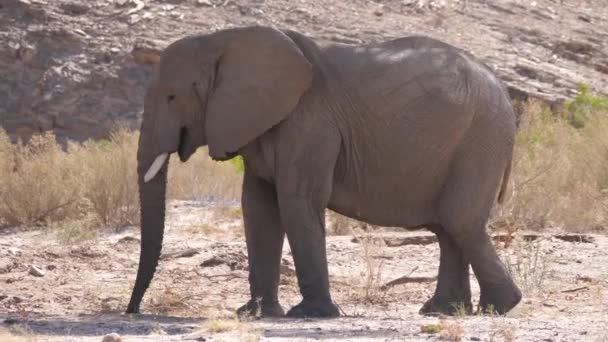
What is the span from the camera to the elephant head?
447 inches

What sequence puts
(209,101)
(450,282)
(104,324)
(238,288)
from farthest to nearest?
(238,288) < (450,282) < (209,101) < (104,324)

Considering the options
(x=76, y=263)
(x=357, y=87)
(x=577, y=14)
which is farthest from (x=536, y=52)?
(x=357, y=87)

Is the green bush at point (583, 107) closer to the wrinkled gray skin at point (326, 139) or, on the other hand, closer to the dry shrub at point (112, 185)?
the dry shrub at point (112, 185)

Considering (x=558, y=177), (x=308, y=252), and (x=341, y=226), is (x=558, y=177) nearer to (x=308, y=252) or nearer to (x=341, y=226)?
(x=341, y=226)

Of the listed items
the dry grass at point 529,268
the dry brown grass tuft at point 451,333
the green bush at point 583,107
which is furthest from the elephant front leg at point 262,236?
the green bush at point 583,107

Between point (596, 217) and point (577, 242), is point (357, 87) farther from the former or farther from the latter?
point (596, 217)

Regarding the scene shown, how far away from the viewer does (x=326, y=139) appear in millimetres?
11375

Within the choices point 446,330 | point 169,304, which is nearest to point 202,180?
point 169,304

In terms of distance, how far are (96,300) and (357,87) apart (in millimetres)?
2764

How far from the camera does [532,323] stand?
10125 millimetres

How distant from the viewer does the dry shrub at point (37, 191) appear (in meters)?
17.3

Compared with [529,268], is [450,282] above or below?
above

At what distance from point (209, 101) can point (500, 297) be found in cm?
253

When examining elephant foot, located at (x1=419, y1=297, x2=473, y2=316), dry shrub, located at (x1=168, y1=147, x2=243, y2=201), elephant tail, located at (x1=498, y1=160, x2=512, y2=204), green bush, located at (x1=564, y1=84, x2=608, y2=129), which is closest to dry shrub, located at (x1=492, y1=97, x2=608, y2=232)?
green bush, located at (x1=564, y1=84, x2=608, y2=129)
